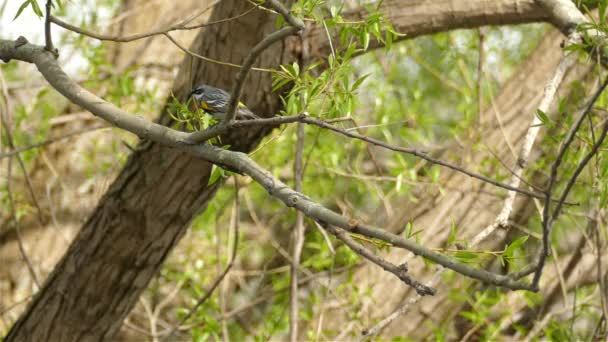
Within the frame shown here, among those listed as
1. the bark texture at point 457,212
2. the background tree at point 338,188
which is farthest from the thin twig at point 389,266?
the bark texture at point 457,212

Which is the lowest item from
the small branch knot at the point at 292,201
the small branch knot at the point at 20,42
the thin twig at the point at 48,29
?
the small branch knot at the point at 292,201

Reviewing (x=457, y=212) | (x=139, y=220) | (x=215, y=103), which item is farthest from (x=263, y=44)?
(x=457, y=212)

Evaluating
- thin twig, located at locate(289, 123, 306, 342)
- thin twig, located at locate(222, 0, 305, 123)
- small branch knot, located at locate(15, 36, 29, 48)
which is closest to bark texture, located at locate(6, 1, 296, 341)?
thin twig, located at locate(289, 123, 306, 342)

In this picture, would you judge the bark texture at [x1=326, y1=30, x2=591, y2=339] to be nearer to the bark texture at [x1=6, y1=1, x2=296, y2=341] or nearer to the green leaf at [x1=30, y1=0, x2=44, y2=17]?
the bark texture at [x1=6, y1=1, x2=296, y2=341]

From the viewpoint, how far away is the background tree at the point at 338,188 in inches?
86.1

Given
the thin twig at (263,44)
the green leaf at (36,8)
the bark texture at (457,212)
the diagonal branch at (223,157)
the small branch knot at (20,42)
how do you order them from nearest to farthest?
the diagonal branch at (223,157)
the thin twig at (263,44)
the green leaf at (36,8)
the small branch knot at (20,42)
the bark texture at (457,212)

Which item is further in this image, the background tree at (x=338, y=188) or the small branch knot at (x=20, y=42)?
the small branch knot at (x=20, y=42)

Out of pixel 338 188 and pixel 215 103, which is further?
pixel 338 188

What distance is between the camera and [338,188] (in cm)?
594

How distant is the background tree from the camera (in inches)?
86.1

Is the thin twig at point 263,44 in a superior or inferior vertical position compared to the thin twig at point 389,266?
superior

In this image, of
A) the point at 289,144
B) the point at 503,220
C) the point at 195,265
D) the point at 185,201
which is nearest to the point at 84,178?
the point at 195,265

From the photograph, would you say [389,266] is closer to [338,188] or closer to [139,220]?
[139,220]

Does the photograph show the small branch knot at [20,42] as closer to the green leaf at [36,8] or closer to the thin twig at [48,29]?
the thin twig at [48,29]
